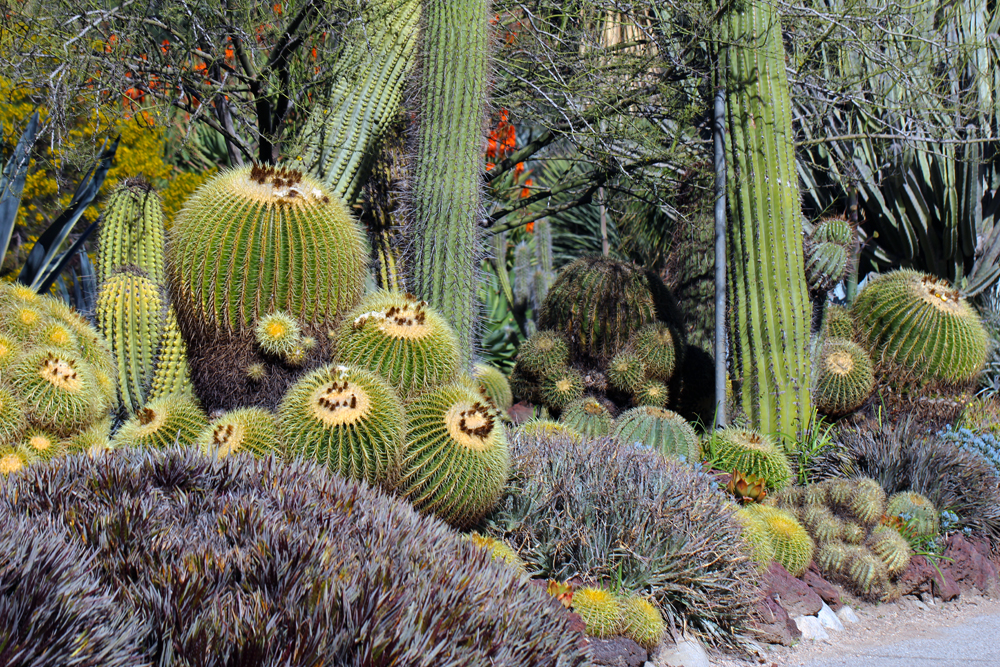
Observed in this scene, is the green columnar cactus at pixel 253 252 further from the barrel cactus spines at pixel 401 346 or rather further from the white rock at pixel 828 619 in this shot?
the white rock at pixel 828 619

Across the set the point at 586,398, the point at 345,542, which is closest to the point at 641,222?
the point at 586,398

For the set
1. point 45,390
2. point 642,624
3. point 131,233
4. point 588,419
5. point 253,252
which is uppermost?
point 131,233

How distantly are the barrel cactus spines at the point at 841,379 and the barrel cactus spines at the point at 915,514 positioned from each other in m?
1.18

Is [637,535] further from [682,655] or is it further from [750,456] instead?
[750,456]

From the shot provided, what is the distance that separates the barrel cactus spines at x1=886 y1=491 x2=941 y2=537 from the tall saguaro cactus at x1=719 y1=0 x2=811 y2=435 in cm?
90

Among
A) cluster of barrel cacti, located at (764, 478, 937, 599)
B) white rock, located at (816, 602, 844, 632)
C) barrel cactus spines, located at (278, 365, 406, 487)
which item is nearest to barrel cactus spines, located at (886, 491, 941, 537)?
cluster of barrel cacti, located at (764, 478, 937, 599)

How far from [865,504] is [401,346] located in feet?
10.2

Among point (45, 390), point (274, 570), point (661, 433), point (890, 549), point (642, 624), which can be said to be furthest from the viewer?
point (661, 433)

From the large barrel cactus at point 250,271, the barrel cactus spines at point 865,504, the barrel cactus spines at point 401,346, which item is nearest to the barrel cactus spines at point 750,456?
the barrel cactus spines at point 865,504

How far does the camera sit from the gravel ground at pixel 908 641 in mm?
3682

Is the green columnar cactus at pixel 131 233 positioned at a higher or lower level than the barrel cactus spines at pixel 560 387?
higher

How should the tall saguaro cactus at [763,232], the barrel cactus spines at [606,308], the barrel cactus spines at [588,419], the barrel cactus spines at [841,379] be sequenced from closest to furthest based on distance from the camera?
the barrel cactus spines at [588,419] < the tall saguaro cactus at [763,232] < the barrel cactus spines at [841,379] < the barrel cactus spines at [606,308]

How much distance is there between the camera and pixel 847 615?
4.28 meters

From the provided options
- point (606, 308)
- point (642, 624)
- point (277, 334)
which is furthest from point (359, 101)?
point (642, 624)
